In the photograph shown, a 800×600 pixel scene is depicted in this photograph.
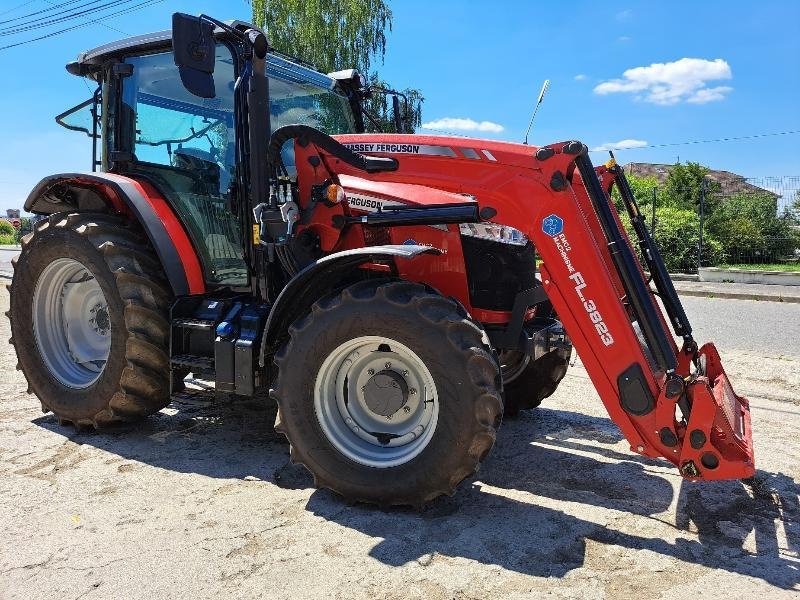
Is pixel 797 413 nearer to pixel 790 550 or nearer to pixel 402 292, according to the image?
pixel 790 550

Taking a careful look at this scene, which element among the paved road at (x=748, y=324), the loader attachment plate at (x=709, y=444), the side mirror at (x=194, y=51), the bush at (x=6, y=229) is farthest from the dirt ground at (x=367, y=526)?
the bush at (x=6, y=229)

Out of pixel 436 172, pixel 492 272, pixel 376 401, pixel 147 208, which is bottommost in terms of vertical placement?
pixel 376 401

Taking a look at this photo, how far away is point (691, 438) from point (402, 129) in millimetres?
3162

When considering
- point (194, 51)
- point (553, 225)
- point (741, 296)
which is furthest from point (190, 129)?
point (741, 296)

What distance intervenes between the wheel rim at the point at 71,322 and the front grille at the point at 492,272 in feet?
8.68

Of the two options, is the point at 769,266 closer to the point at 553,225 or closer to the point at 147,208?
the point at 553,225

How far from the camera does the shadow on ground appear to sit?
A: 9.39 feet

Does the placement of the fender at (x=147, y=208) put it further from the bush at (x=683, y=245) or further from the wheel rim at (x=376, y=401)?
the bush at (x=683, y=245)

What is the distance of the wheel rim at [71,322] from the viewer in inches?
187

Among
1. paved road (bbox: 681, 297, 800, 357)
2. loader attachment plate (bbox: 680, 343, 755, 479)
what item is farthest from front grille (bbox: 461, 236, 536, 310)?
paved road (bbox: 681, 297, 800, 357)

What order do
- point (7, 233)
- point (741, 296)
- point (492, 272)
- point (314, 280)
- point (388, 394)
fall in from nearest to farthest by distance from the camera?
point (388, 394) → point (314, 280) → point (492, 272) → point (741, 296) → point (7, 233)

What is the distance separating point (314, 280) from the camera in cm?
361

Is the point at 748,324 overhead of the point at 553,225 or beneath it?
beneath

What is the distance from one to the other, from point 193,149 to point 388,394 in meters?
2.32
